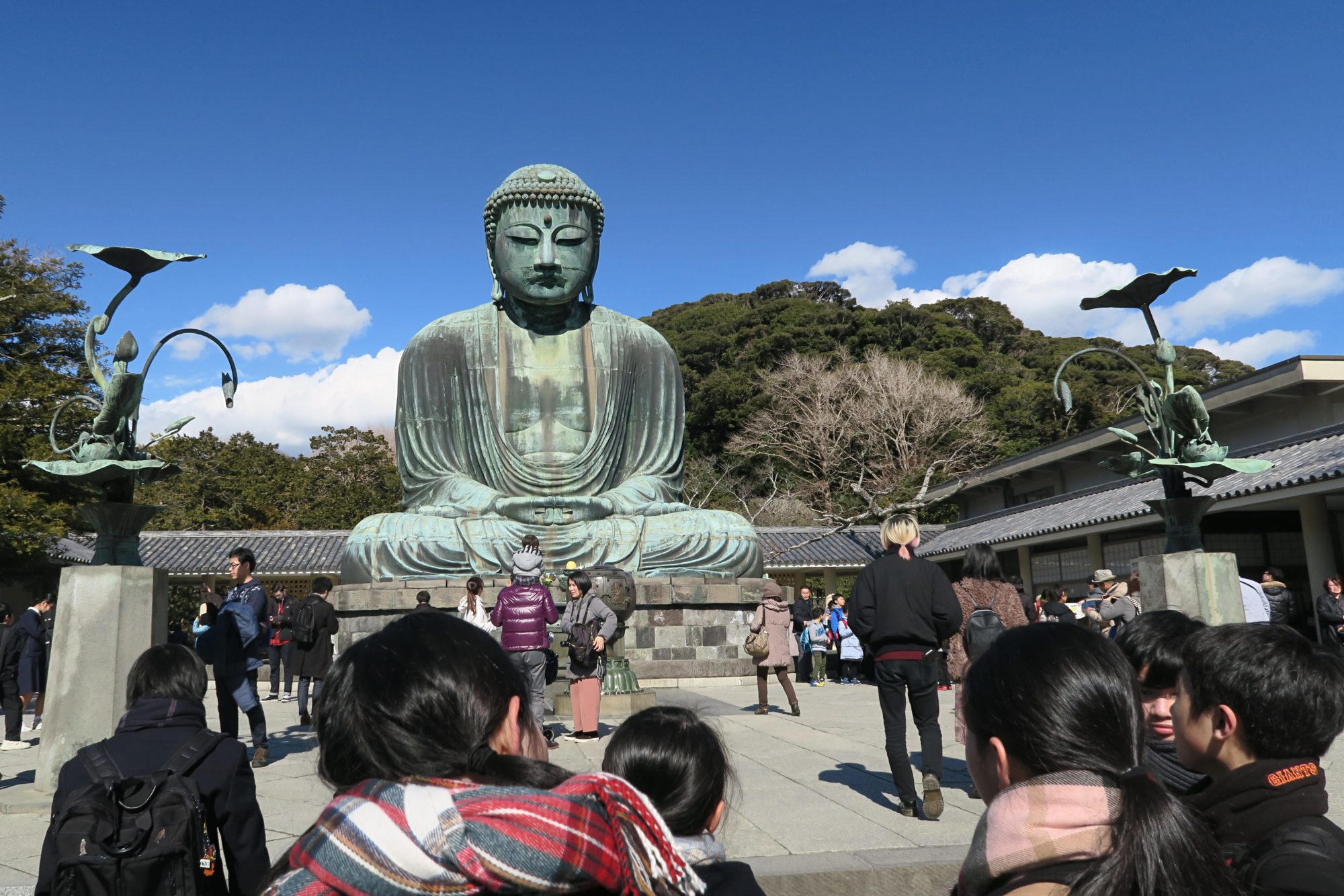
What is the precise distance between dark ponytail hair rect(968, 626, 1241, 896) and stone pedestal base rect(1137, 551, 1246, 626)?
17.2 feet

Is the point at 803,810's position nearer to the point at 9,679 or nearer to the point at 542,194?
the point at 9,679

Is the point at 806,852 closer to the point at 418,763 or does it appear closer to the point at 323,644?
the point at 418,763

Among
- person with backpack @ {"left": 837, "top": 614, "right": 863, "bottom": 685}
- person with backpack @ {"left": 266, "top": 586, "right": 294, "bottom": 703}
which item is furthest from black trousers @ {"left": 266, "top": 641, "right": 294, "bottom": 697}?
person with backpack @ {"left": 837, "top": 614, "right": 863, "bottom": 685}

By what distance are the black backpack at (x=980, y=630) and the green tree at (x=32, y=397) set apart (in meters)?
14.6

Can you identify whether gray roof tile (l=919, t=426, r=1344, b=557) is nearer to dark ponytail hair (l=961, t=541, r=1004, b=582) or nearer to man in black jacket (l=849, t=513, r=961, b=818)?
dark ponytail hair (l=961, t=541, r=1004, b=582)

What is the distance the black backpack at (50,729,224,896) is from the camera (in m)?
1.96

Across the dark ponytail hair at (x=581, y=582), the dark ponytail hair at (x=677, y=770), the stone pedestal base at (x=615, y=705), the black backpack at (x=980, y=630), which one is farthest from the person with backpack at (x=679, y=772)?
the stone pedestal base at (x=615, y=705)

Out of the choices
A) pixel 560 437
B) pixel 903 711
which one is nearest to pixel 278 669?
pixel 560 437

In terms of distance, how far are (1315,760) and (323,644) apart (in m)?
8.01

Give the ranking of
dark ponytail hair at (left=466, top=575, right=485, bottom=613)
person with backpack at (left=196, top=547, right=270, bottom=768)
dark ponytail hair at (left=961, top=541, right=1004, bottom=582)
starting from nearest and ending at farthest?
1. dark ponytail hair at (left=961, top=541, right=1004, bottom=582)
2. person with backpack at (left=196, top=547, right=270, bottom=768)
3. dark ponytail hair at (left=466, top=575, right=485, bottom=613)

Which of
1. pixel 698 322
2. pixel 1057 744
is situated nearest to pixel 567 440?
pixel 1057 744

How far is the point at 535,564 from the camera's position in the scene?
691 cm

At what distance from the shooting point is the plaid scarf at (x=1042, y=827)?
4.37 feet

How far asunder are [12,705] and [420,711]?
8173 mm
